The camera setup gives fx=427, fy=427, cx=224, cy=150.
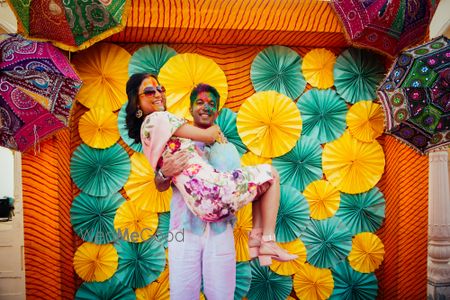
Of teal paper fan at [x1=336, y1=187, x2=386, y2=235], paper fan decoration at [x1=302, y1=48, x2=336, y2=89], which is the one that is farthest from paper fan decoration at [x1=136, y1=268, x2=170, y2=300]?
paper fan decoration at [x1=302, y1=48, x2=336, y2=89]

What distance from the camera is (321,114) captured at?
3.95m

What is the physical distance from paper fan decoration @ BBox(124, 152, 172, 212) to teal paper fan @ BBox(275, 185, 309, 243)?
1.03 m

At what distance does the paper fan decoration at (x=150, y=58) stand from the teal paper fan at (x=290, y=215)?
5.08 ft

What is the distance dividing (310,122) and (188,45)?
132 cm

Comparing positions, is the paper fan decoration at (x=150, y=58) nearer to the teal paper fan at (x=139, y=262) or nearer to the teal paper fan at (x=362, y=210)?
the teal paper fan at (x=139, y=262)

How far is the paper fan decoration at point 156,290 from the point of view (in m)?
3.79

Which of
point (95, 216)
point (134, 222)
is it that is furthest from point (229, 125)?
point (95, 216)

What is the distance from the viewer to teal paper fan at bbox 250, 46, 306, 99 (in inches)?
153

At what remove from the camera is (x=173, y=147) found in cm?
296

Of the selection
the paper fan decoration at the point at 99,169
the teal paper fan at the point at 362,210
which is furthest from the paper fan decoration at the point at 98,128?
the teal paper fan at the point at 362,210

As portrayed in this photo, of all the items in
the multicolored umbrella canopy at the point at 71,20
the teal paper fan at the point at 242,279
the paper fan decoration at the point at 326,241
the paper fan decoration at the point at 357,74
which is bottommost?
the teal paper fan at the point at 242,279

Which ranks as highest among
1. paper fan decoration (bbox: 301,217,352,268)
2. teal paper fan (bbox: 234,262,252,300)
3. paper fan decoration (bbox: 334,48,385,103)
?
paper fan decoration (bbox: 334,48,385,103)

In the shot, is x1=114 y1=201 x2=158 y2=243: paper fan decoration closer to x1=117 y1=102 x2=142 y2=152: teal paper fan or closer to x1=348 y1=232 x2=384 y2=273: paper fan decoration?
x1=117 y1=102 x2=142 y2=152: teal paper fan

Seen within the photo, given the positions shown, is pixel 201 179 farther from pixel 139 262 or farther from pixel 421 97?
pixel 421 97
